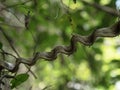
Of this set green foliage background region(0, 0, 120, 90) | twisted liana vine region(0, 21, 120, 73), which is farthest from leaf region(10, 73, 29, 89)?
green foliage background region(0, 0, 120, 90)

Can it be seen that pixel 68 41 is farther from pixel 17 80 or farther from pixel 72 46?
pixel 72 46

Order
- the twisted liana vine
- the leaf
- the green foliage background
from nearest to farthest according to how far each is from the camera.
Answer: the twisted liana vine, the leaf, the green foliage background

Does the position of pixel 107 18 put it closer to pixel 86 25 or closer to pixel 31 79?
pixel 86 25

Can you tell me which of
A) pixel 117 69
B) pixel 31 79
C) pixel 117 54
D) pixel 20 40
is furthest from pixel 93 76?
pixel 117 54

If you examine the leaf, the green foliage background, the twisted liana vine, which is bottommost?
the green foliage background

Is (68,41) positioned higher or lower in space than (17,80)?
lower

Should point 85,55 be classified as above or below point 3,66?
below

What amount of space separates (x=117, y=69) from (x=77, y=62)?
1.70 ft

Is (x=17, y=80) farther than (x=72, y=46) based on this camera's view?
Yes

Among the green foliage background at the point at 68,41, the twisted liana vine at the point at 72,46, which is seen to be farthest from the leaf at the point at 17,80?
the green foliage background at the point at 68,41

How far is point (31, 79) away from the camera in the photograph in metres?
1.93

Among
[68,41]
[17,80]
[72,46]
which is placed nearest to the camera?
[72,46]

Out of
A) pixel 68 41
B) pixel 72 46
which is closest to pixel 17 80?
pixel 72 46

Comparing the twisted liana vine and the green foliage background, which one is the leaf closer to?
the twisted liana vine
